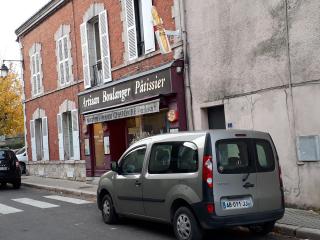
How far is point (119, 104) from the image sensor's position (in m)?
15.1

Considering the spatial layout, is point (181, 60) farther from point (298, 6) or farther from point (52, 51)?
point (52, 51)

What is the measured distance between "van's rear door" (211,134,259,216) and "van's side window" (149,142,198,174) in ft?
1.19

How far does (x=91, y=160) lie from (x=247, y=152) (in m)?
10.8

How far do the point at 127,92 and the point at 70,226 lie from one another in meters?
6.21

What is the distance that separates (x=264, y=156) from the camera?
7.54m

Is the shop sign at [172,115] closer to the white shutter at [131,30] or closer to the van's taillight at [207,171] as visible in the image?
the white shutter at [131,30]

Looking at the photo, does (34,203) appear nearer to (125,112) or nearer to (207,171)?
(125,112)

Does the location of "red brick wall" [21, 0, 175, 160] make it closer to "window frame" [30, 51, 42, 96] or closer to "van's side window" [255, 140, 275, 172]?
"window frame" [30, 51, 42, 96]

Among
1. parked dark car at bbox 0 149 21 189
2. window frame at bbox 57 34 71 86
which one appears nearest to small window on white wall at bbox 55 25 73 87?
window frame at bbox 57 34 71 86

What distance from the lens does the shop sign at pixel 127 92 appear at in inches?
514

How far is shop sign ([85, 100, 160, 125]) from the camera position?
43.6 ft

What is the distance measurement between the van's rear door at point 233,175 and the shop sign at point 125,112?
592 cm

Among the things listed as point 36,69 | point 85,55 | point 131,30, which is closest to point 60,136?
point 85,55

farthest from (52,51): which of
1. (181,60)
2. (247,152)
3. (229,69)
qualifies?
(247,152)
